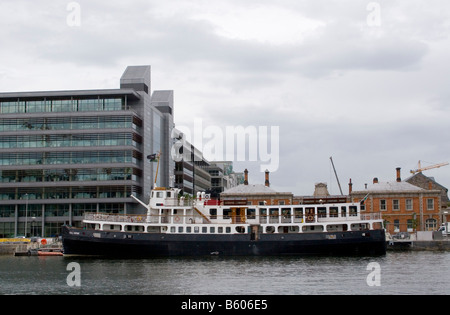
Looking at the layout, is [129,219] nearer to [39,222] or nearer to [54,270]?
[54,270]

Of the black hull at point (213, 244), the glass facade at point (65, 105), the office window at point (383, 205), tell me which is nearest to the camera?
the black hull at point (213, 244)

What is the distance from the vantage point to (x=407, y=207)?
8988 centimetres

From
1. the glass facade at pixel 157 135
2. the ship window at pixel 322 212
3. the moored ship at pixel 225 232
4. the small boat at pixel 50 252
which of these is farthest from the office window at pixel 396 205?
the small boat at pixel 50 252

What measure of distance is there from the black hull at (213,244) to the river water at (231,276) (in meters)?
2.90

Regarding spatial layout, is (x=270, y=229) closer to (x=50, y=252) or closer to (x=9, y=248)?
(x=50, y=252)

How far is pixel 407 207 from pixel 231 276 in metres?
55.5

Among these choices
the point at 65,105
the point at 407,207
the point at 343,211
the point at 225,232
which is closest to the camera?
the point at 225,232

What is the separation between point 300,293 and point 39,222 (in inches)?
2780

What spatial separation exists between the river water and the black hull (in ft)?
9.50

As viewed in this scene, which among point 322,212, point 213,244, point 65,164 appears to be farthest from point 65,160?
point 322,212

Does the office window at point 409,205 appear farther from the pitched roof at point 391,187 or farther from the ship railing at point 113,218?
the ship railing at point 113,218

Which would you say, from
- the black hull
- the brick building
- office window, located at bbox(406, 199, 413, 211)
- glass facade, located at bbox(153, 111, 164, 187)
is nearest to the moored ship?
the black hull

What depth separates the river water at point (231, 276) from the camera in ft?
117
